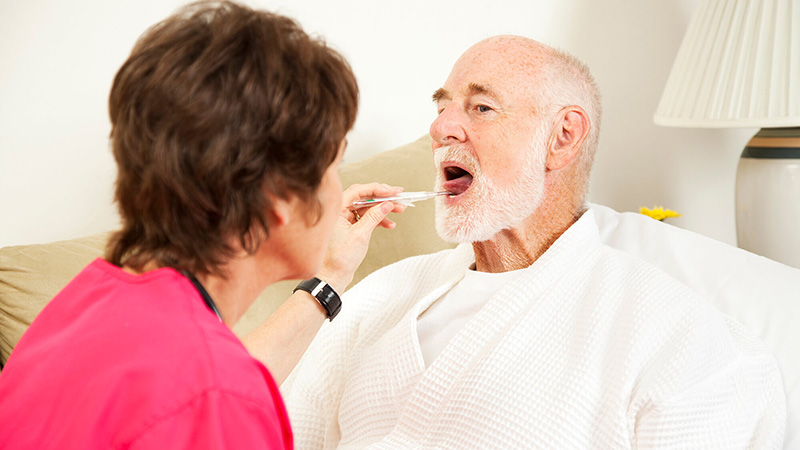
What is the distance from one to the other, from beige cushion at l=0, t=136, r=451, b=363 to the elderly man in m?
0.15

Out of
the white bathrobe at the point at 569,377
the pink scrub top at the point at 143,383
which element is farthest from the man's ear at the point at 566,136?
the pink scrub top at the point at 143,383

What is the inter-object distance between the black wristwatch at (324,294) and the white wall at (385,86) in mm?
514

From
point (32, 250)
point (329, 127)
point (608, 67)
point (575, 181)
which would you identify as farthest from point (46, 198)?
point (608, 67)

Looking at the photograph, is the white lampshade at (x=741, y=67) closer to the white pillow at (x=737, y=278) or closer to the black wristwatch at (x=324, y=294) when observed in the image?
the white pillow at (x=737, y=278)

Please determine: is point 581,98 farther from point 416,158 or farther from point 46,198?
point 46,198

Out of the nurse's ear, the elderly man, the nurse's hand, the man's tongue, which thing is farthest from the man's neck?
the nurse's ear

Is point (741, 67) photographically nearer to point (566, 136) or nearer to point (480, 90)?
point (566, 136)

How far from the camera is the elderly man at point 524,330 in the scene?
3.52 ft

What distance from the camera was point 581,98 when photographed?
4.60 ft

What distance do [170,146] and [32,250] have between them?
27.8 inches

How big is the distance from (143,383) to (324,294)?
0.65 metres

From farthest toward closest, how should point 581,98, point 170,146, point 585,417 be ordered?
point 581,98, point 585,417, point 170,146

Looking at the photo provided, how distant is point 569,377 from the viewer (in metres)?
1.12

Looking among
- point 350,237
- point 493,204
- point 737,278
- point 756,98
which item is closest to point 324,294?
point 350,237
